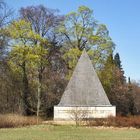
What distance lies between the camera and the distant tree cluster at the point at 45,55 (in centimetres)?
4803

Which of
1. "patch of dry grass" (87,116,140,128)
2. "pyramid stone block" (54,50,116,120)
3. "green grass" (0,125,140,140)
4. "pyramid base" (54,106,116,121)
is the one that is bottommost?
"green grass" (0,125,140,140)

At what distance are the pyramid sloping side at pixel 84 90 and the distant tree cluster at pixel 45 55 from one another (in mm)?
5718

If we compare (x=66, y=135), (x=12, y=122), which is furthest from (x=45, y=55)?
(x=66, y=135)

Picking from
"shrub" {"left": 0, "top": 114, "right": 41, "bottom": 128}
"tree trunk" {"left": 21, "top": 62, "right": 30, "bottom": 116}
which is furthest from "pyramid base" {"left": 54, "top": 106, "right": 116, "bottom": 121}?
"shrub" {"left": 0, "top": 114, "right": 41, "bottom": 128}

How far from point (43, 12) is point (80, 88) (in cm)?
1237

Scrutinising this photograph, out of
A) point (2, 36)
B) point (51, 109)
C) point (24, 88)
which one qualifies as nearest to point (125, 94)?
point (51, 109)

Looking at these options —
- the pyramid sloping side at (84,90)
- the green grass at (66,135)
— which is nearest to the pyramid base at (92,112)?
the pyramid sloping side at (84,90)

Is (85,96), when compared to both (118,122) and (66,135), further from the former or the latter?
(66,135)

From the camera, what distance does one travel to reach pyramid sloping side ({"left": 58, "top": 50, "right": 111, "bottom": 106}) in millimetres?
42531

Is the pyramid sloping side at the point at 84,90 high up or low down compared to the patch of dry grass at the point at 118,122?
up

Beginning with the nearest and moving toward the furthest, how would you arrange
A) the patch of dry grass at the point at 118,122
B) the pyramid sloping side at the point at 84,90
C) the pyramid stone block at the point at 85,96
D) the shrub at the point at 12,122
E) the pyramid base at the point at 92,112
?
1. the shrub at the point at 12,122
2. the patch of dry grass at the point at 118,122
3. the pyramid base at the point at 92,112
4. the pyramid stone block at the point at 85,96
5. the pyramid sloping side at the point at 84,90

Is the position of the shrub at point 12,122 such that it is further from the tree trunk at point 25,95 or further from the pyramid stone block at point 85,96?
the tree trunk at point 25,95

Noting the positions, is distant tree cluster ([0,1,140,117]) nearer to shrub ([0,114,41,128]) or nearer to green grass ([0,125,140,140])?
shrub ([0,114,41,128])

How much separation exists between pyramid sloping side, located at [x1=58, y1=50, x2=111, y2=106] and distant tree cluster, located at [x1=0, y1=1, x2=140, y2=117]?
5718mm
